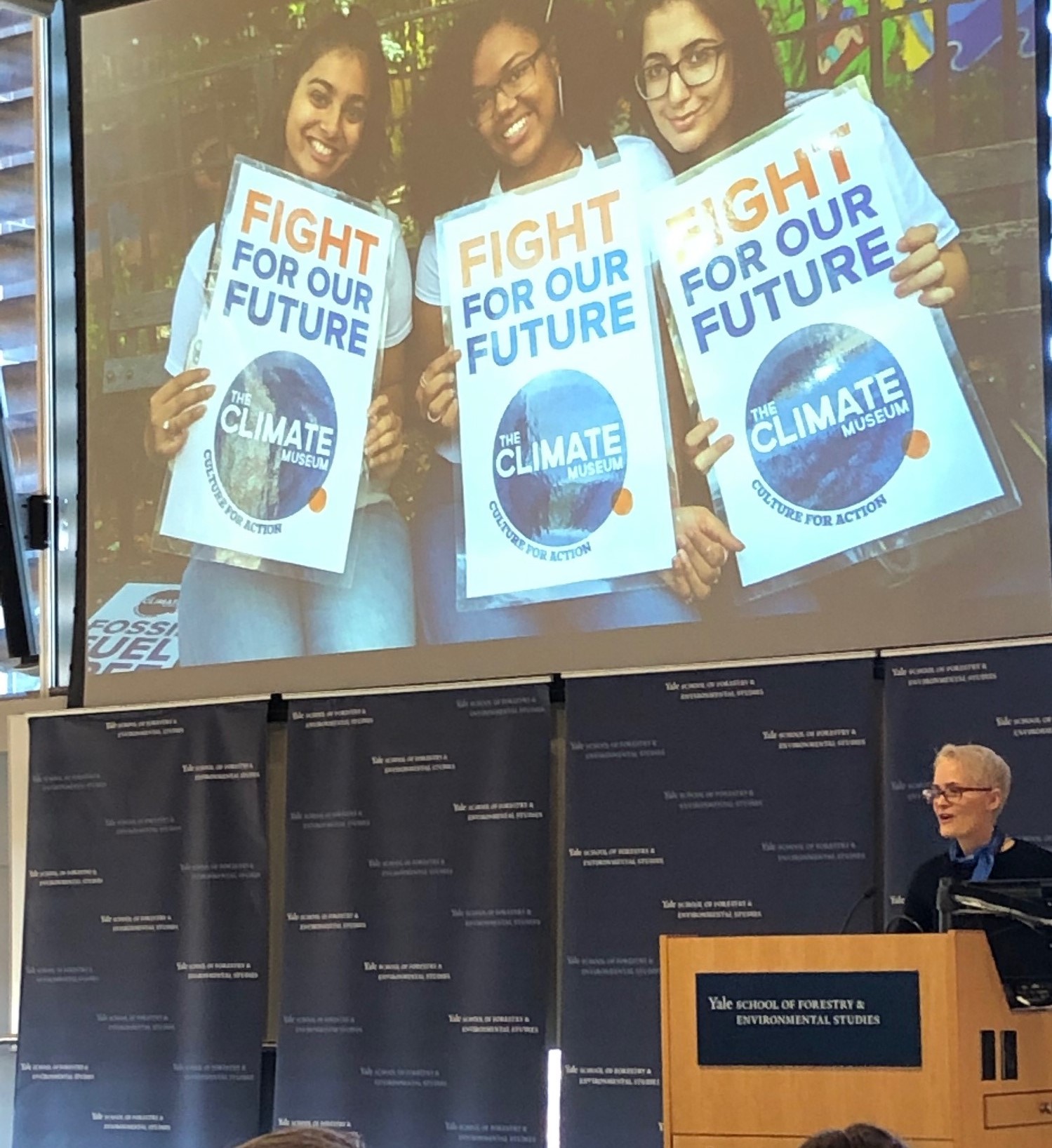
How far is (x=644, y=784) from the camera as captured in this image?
4871 millimetres

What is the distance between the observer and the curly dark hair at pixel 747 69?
16.1 feet

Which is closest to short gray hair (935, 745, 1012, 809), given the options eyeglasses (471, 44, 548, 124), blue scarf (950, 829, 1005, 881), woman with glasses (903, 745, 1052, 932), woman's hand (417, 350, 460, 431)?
woman with glasses (903, 745, 1052, 932)

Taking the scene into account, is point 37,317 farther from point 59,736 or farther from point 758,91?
point 758,91

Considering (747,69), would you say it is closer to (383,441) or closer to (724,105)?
(724,105)

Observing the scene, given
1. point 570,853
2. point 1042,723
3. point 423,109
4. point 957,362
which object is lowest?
point 570,853

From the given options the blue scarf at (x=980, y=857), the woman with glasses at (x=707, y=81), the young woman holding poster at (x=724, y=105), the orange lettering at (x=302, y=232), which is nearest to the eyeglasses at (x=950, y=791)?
the blue scarf at (x=980, y=857)

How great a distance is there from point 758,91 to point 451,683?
6.32ft

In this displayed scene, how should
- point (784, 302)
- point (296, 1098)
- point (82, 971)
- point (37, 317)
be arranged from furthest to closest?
1. point (37, 317)
2. point (82, 971)
3. point (296, 1098)
4. point (784, 302)

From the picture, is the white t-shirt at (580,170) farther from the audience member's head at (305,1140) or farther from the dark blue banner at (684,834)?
the audience member's head at (305,1140)

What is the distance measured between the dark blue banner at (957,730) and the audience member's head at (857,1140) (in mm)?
2454

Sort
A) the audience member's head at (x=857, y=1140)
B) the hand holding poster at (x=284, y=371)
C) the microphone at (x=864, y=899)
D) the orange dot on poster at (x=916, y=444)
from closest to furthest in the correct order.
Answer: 1. the audience member's head at (x=857, y=1140)
2. the microphone at (x=864, y=899)
3. the orange dot on poster at (x=916, y=444)
4. the hand holding poster at (x=284, y=371)

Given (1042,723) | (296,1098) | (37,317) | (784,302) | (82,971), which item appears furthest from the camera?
(37,317)

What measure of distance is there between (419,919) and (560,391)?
1.61m

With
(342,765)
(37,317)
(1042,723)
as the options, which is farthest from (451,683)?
(37,317)
